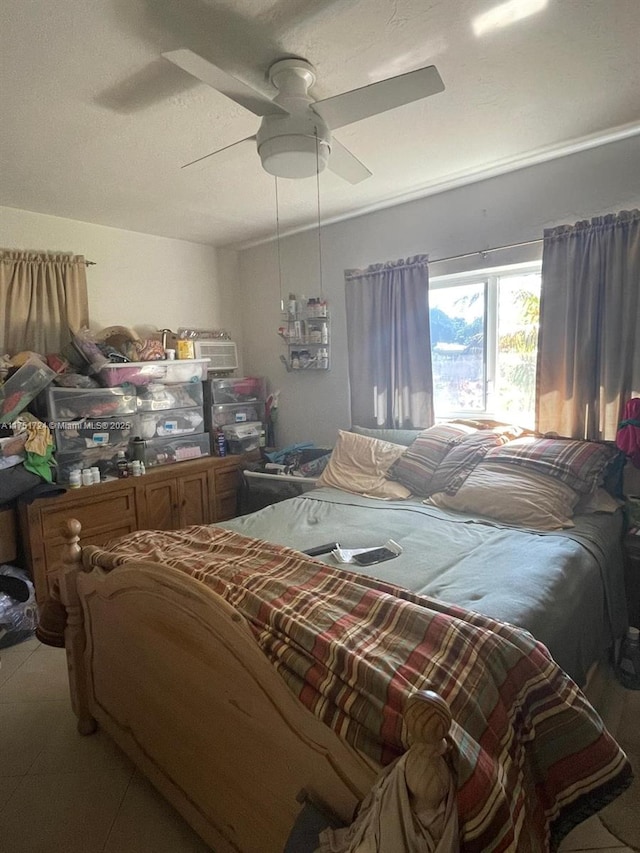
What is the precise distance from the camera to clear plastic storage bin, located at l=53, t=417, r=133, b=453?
2959 millimetres

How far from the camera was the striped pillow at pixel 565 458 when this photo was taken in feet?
7.54

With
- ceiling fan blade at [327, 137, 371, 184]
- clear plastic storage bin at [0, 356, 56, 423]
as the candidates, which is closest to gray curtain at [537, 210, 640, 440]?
ceiling fan blade at [327, 137, 371, 184]

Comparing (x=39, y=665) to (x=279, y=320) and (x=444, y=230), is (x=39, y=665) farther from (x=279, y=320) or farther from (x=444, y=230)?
(x=444, y=230)

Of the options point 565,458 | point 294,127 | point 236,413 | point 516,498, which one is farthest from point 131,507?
point 565,458

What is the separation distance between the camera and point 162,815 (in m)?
1.56

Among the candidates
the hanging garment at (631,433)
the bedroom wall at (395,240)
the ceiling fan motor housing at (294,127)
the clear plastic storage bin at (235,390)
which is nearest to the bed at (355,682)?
the hanging garment at (631,433)

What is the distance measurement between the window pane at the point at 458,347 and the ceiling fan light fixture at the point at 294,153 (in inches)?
64.1

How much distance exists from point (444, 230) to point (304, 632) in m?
2.73

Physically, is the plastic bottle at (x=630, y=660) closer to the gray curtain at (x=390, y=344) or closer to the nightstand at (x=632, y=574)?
the nightstand at (x=632, y=574)

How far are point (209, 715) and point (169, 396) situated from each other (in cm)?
259

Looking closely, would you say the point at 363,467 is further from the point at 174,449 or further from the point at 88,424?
the point at 88,424

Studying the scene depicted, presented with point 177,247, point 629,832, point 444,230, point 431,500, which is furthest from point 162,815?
point 177,247

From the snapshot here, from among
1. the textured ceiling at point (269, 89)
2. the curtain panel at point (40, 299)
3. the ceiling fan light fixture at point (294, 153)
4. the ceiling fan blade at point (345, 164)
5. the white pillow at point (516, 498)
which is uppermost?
the textured ceiling at point (269, 89)

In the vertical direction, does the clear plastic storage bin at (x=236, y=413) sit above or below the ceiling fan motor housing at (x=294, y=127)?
below
